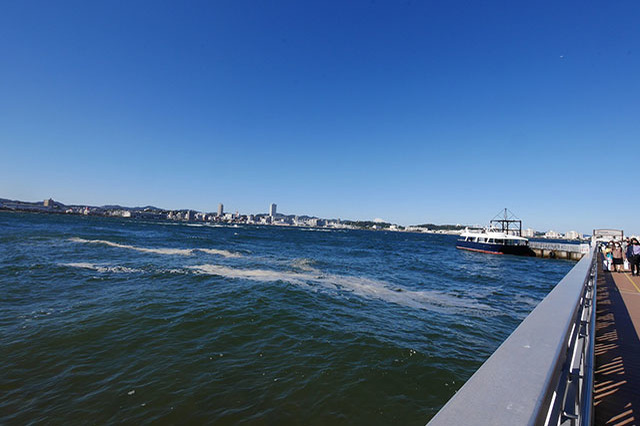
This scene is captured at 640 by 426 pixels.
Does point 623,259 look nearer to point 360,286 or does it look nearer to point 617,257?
point 617,257

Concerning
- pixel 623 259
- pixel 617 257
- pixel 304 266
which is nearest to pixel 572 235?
pixel 623 259

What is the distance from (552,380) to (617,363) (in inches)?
167

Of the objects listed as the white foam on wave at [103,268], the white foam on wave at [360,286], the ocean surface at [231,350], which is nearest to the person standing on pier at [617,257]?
the ocean surface at [231,350]

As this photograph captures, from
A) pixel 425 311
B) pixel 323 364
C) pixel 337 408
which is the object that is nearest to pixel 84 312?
pixel 323 364

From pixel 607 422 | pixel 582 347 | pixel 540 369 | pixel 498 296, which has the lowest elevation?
pixel 498 296

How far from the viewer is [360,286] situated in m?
14.7

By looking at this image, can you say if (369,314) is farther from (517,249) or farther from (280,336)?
(517,249)

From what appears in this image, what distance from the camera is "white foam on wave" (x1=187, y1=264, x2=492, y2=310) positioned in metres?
11.9

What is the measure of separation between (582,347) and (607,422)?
0.75m

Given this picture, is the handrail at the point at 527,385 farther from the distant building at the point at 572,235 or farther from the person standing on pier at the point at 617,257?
the distant building at the point at 572,235

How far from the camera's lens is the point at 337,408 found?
491cm

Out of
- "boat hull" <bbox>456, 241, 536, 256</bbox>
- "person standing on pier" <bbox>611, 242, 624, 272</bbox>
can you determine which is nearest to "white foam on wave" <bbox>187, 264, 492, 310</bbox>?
"person standing on pier" <bbox>611, 242, 624, 272</bbox>

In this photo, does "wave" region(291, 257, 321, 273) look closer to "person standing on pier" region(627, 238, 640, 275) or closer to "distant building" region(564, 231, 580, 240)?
"person standing on pier" region(627, 238, 640, 275)

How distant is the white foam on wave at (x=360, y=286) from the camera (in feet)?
39.1
